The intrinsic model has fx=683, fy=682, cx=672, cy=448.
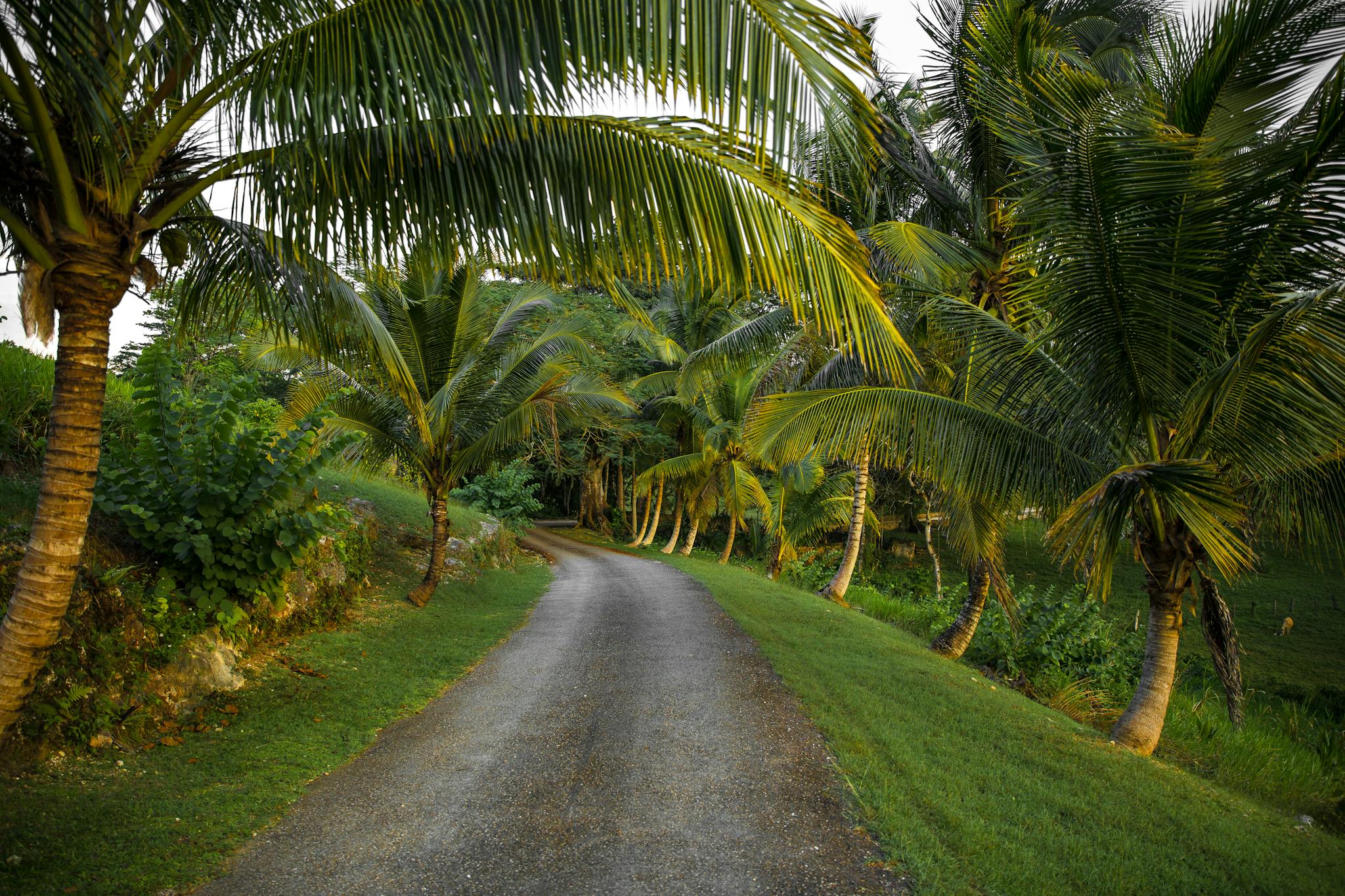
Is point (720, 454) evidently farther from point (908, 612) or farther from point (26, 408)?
point (26, 408)

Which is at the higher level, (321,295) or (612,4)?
(612,4)

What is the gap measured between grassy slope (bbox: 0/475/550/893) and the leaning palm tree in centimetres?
249

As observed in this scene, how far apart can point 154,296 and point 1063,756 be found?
24.2 ft

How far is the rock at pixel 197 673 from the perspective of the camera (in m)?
4.53

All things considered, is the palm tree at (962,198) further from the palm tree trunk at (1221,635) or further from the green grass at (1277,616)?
the green grass at (1277,616)

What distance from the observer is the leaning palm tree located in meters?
8.59

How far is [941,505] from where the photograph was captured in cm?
893

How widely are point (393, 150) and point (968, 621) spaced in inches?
366

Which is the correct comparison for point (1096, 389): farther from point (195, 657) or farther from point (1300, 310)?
point (195, 657)

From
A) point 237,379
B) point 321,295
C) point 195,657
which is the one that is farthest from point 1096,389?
point 195,657

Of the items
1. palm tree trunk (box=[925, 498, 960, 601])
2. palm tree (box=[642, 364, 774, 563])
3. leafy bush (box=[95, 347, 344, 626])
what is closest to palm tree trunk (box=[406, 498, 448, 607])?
leafy bush (box=[95, 347, 344, 626])

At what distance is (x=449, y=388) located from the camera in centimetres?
830

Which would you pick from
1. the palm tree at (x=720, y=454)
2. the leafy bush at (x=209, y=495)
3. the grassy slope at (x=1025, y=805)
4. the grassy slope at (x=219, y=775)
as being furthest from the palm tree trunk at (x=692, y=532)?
the leafy bush at (x=209, y=495)

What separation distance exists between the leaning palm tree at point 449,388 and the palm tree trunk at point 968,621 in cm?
553
